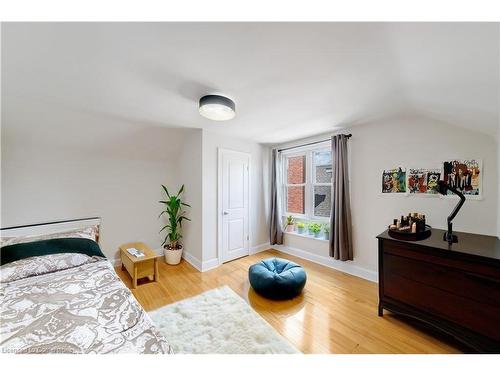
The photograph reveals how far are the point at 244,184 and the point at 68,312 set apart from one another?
2.72m

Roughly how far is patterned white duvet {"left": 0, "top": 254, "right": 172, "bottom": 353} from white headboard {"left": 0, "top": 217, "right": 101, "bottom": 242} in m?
0.99

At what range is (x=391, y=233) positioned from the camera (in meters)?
1.91

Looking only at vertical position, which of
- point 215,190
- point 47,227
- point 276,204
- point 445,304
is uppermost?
point 215,190

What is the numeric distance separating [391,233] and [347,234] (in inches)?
37.6

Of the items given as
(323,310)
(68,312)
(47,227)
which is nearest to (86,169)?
(47,227)

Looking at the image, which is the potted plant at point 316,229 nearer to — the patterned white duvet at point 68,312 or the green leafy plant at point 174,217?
the green leafy plant at point 174,217

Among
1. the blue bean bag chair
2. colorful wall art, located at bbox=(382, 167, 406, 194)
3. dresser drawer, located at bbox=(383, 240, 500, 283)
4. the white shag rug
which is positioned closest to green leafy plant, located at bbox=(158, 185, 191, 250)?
the white shag rug

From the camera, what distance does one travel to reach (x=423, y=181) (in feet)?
7.43

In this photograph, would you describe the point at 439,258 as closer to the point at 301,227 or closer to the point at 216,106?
the point at 301,227

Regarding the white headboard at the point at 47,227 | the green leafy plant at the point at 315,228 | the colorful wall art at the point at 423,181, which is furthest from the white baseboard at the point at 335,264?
the white headboard at the point at 47,227

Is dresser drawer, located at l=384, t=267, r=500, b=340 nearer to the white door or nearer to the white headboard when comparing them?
the white door

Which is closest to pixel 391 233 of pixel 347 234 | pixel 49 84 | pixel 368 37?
pixel 347 234

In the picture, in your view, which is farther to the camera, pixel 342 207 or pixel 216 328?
pixel 342 207
